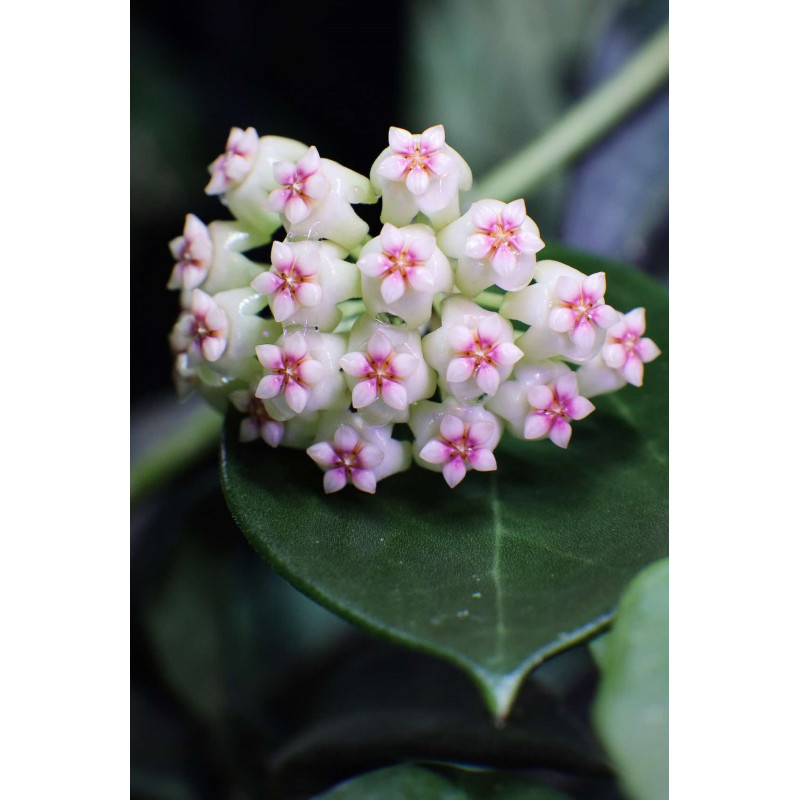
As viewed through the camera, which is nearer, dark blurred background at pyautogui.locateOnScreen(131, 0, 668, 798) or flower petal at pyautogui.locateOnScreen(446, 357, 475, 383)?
flower petal at pyautogui.locateOnScreen(446, 357, 475, 383)

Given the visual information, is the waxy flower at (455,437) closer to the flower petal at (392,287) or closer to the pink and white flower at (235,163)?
the flower petal at (392,287)

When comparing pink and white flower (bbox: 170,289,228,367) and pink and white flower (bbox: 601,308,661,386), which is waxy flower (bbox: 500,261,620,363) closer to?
pink and white flower (bbox: 601,308,661,386)

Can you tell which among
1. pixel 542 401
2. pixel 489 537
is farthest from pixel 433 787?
pixel 542 401

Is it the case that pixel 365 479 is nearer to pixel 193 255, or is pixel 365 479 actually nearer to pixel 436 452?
pixel 436 452

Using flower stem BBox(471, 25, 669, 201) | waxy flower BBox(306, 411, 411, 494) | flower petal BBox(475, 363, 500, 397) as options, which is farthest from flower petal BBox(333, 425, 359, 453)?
flower stem BBox(471, 25, 669, 201)

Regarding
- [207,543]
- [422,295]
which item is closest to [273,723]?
[207,543]

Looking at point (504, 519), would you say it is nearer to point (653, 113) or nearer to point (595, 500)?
point (595, 500)

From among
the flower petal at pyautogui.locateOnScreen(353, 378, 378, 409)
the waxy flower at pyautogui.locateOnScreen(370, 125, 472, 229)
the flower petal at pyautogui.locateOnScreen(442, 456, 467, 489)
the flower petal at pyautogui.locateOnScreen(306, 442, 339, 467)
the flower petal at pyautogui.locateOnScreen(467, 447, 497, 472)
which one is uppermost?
the waxy flower at pyautogui.locateOnScreen(370, 125, 472, 229)
